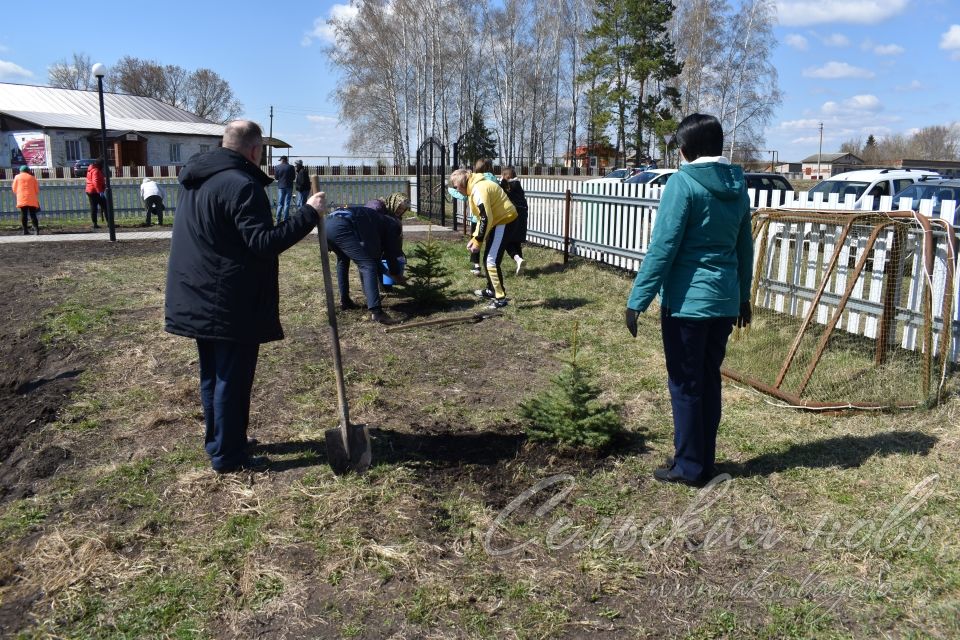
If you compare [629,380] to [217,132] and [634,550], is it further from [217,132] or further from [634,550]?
[217,132]

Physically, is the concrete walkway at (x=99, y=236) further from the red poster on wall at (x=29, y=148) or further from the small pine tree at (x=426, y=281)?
the red poster on wall at (x=29, y=148)

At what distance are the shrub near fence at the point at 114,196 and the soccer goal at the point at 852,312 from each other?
14.8 m

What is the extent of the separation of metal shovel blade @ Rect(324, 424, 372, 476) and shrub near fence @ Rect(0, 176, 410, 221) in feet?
53.4

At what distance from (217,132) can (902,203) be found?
5153 centimetres

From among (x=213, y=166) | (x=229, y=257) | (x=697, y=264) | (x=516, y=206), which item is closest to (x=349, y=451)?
(x=229, y=257)

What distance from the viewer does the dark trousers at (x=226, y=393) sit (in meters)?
3.69

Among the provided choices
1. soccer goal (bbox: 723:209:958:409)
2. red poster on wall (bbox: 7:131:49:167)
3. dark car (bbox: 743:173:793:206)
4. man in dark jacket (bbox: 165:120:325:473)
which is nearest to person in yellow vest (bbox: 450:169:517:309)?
soccer goal (bbox: 723:209:958:409)

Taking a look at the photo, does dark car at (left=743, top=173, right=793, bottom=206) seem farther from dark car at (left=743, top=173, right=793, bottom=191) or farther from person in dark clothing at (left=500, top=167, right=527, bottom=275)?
person in dark clothing at (left=500, top=167, right=527, bottom=275)

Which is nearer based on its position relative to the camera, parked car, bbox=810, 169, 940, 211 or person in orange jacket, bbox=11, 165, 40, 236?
parked car, bbox=810, 169, 940, 211

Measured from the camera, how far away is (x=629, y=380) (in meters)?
5.59

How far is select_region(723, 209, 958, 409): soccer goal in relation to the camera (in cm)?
480

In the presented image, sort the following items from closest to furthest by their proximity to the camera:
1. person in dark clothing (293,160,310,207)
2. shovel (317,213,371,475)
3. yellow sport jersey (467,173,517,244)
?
shovel (317,213,371,475) → yellow sport jersey (467,173,517,244) → person in dark clothing (293,160,310,207)

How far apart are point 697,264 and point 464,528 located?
5.45 ft

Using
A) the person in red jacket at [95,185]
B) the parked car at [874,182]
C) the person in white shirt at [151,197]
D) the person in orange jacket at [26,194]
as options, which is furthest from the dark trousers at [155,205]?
the parked car at [874,182]
